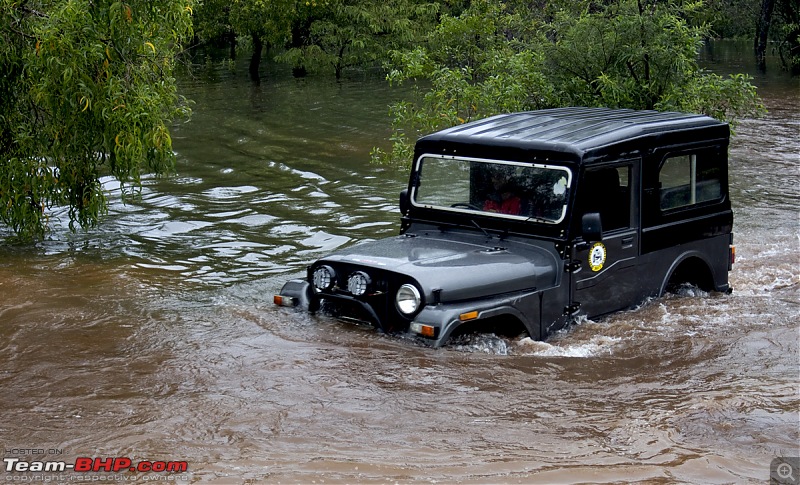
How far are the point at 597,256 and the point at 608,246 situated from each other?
18 centimetres

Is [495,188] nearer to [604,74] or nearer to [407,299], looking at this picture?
[407,299]

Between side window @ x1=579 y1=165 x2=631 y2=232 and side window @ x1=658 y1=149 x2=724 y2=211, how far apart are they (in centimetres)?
47

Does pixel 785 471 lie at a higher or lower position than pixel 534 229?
lower

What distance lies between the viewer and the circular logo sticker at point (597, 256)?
8.25m

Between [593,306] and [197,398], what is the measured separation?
3349mm

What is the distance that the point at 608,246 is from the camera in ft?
27.6

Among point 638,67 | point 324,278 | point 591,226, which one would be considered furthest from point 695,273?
point 638,67

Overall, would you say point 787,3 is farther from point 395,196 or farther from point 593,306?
point 593,306

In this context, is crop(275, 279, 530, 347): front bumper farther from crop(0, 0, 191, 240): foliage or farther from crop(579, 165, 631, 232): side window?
crop(0, 0, 191, 240): foliage

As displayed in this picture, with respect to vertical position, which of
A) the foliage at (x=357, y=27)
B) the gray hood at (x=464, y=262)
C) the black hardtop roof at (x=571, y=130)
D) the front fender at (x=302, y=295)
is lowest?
the front fender at (x=302, y=295)

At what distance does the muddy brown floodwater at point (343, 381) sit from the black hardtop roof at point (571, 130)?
5.02ft

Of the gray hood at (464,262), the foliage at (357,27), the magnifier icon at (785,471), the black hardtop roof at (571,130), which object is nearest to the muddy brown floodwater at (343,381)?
the magnifier icon at (785,471)

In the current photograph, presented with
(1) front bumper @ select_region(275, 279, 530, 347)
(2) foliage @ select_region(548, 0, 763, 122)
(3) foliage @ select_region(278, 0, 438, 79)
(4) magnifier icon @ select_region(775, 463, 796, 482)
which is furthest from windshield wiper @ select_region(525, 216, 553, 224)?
(3) foliage @ select_region(278, 0, 438, 79)

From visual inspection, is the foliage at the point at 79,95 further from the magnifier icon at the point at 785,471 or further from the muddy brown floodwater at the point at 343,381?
the magnifier icon at the point at 785,471
